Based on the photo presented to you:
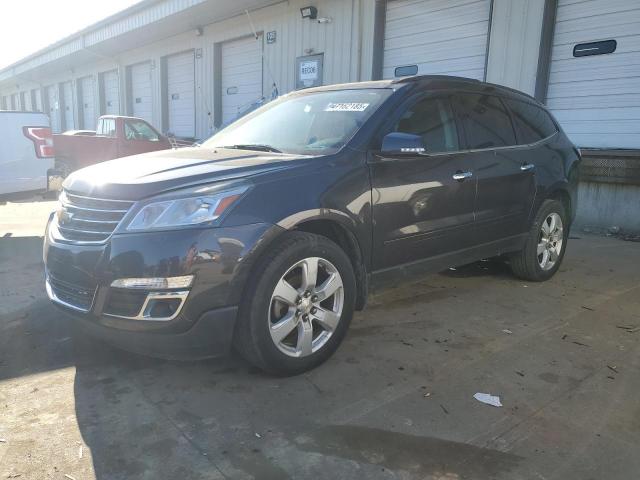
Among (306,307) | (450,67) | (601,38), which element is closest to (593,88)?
(601,38)

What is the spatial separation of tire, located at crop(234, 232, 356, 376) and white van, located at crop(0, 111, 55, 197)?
574 cm

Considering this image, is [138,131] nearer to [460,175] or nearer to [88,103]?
[460,175]

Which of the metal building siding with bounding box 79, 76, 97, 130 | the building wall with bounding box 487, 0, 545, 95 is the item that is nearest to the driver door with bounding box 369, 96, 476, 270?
the building wall with bounding box 487, 0, 545, 95

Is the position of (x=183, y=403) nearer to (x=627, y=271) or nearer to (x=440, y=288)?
(x=440, y=288)

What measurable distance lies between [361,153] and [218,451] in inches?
74.5

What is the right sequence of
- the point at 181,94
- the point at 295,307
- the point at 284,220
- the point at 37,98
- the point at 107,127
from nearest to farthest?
the point at 284,220, the point at 295,307, the point at 107,127, the point at 181,94, the point at 37,98

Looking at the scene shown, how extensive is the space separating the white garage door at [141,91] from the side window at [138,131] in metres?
7.21

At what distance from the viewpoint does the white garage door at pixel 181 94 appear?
703 inches

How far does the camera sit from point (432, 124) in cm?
389

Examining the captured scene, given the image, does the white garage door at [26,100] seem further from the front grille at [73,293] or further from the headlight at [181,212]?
the headlight at [181,212]

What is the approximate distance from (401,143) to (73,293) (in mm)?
2074

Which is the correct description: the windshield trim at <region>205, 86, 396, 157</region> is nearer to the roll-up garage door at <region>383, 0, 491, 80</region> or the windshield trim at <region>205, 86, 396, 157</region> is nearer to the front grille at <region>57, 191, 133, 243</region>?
Answer: the front grille at <region>57, 191, 133, 243</region>

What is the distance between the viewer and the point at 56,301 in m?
2.98

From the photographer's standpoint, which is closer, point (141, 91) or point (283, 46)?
point (283, 46)
